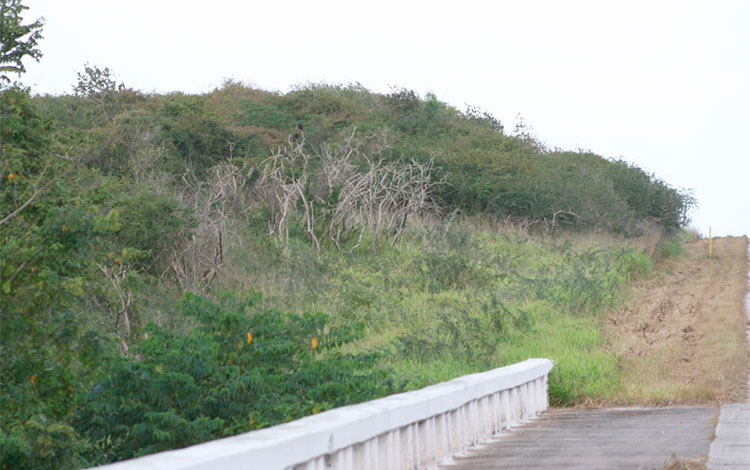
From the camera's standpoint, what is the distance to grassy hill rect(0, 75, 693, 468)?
7.71 metres

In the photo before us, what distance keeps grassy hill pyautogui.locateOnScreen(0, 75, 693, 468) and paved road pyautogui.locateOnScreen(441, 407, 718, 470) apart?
5.55 feet

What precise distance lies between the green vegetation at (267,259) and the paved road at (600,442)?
5.47 feet

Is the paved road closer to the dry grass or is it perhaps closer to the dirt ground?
the dry grass

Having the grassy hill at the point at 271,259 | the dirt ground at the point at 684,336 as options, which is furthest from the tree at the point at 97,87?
the dirt ground at the point at 684,336

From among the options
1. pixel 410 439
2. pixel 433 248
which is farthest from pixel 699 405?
pixel 433 248

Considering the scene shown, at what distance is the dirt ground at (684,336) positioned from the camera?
39.8ft

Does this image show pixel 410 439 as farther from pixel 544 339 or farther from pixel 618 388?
pixel 544 339

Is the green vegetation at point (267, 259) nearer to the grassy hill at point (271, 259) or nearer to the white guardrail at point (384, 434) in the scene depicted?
the grassy hill at point (271, 259)

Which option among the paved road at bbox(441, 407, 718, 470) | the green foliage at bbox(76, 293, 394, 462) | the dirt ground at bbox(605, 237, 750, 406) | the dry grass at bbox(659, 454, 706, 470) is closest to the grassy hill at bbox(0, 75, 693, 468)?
the green foliage at bbox(76, 293, 394, 462)

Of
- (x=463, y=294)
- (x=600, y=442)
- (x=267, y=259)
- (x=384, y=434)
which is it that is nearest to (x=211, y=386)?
(x=384, y=434)

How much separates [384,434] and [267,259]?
20822 mm

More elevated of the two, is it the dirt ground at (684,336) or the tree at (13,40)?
the tree at (13,40)

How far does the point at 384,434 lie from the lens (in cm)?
581

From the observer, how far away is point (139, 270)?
23.8 metres
